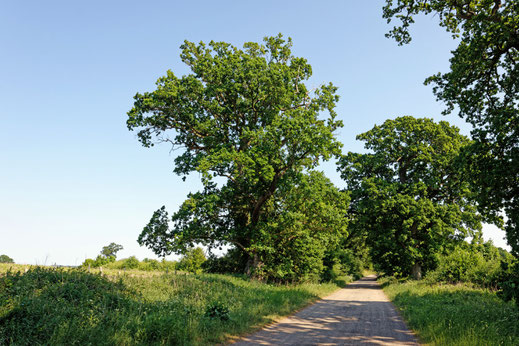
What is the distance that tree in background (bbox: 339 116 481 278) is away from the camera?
1097 inches

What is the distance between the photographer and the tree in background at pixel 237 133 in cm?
1986

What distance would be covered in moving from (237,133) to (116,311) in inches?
623

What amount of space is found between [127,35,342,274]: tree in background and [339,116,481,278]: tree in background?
10903 millimetres

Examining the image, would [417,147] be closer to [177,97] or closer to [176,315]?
[177,97]

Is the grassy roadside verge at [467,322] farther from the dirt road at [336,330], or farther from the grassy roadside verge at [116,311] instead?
the grassy roadside verge at [116,311]

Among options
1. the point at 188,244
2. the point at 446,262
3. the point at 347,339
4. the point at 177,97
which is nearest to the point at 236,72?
the point at 177,97

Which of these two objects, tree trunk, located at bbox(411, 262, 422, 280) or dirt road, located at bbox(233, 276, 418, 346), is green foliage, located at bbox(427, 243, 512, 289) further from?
dirt road, located at bbox(233, 276, 418, 346)

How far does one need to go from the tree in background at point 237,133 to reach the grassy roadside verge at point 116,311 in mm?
6859

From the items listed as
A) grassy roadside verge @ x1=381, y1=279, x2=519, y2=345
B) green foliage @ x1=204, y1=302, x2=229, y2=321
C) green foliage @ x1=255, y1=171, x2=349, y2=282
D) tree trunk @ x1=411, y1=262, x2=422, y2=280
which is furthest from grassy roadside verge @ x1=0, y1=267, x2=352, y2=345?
tree trunk @ x1=411, y1=262, x2=422, y2=280

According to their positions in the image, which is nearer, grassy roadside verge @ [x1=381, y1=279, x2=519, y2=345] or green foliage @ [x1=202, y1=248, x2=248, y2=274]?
grassy roadside verge @ [x1=381, y1=279, x2=519, y2=345]

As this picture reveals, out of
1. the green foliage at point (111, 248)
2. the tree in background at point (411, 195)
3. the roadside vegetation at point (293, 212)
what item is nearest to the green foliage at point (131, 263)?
the roadside vegetation at point (293, 212)

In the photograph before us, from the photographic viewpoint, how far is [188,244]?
20.9 metres

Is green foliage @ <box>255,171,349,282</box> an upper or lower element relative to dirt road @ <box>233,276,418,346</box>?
upper

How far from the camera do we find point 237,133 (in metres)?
22.8
